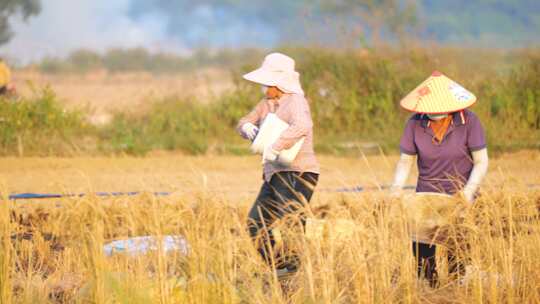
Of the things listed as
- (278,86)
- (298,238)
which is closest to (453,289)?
(298,238)

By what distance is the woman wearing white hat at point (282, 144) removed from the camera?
6.97 metres

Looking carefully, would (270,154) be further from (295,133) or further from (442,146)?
(442,146)

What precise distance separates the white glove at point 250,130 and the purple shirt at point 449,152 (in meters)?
1.19

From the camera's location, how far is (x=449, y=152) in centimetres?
627

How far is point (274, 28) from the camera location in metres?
135

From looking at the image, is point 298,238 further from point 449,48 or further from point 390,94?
point 449,48

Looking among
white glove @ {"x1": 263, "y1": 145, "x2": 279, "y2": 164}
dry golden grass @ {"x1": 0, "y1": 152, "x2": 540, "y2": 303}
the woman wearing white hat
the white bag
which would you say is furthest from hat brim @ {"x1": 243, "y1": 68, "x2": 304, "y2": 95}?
dry golden grass @ {"x1": 0, "y1": 152, "x2": 540, "y2": 303}

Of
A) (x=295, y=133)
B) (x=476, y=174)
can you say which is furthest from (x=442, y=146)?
(x=295, y=133)

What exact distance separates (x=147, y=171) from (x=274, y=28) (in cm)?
12219

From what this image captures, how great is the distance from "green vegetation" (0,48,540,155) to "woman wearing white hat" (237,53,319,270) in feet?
27.9

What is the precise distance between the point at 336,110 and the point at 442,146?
11161 millimetres

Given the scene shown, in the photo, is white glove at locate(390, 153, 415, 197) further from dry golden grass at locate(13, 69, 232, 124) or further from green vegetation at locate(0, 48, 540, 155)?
dry golden grass at locate(13, 69, 232, 124)

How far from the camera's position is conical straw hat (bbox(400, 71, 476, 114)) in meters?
6.28

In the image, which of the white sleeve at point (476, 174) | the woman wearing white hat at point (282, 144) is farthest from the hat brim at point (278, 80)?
the white sleeve at point (476, 174)
